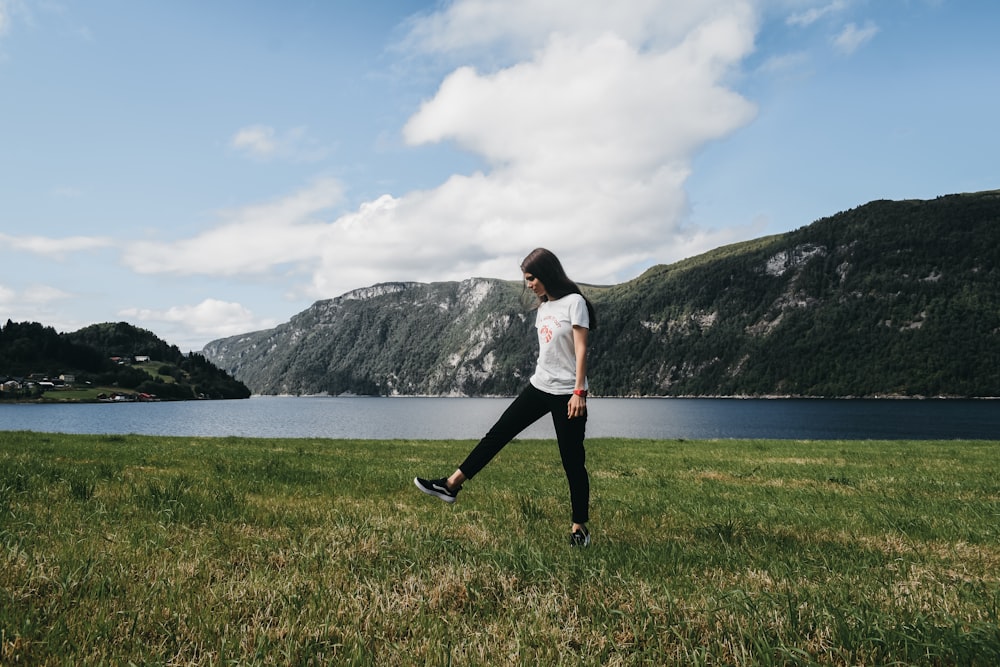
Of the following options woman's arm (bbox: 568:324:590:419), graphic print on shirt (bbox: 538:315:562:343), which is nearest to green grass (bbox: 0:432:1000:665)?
woman's arm (bbox: 568:324:590:419)

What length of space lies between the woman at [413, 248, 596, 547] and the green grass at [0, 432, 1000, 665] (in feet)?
2.49

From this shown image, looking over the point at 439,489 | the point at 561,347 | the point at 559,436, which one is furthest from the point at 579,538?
the point at 561,347

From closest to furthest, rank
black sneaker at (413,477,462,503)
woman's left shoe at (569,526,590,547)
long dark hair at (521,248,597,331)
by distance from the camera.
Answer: woman's left shoe at (569,526,590,547), long dark hair at (521,248,597,331), black sneaker at (413,477,462,503)

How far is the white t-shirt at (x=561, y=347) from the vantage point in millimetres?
6613

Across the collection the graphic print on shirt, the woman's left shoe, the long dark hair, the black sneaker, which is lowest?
the woman's left shoe

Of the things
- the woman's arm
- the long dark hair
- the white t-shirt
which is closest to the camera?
the woman's arm

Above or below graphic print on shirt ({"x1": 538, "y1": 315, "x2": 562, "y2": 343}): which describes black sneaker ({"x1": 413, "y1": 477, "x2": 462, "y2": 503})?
below

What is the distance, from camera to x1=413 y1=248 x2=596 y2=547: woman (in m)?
6.49

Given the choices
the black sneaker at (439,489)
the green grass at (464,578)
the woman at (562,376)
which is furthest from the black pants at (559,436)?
the green grass at (464,578)

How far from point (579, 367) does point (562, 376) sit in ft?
0.84

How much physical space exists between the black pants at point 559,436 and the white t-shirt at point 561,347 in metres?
0.14

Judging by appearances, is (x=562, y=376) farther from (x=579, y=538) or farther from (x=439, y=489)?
(x=439, y=489)

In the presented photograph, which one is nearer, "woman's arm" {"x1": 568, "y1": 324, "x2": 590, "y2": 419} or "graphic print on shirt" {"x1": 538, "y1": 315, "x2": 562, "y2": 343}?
"woman's arm" {"x1": 568, "y1": 324, "x2": 590, "y2": 419}

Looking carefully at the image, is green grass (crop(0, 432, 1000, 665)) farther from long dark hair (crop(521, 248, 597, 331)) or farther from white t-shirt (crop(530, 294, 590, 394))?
long dark hair (crop(521, 248, 597, 331))
